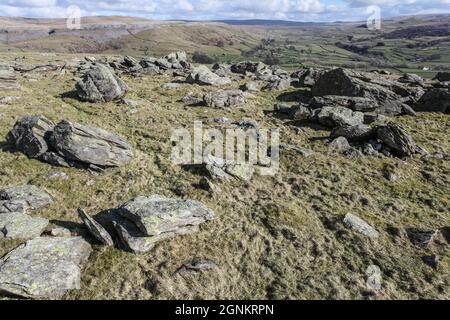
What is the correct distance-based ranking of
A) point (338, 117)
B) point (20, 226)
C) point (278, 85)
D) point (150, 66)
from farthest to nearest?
Answer: point (150, 66) → point (278, 85) → point (338, 117) → point (20, 226)

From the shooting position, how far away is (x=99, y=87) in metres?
37.1

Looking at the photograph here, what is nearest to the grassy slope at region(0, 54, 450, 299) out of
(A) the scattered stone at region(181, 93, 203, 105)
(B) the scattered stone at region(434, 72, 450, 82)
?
(A) the scattered stone at region(181, 93, 203, 105)

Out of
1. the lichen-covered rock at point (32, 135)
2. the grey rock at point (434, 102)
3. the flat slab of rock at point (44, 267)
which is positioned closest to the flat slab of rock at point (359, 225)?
the flat slab of rock at point (44, 267)

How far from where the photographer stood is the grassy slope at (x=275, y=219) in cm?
1586

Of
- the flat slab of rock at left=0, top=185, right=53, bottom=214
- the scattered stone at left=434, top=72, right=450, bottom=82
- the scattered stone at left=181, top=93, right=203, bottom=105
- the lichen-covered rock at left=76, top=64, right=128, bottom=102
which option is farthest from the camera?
the scattered stone at left=434, top=72, right=450, bottom=82

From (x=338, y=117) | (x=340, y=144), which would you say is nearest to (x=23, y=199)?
(x=340, y=144)

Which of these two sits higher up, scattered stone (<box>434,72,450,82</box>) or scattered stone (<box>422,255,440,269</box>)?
scattered stone (<box>434,72,450,82</box>)

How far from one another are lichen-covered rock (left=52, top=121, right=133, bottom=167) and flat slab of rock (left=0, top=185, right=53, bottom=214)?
3.47m

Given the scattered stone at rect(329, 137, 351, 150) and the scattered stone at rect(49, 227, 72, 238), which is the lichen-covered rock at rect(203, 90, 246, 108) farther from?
the scattered stone at rect(49, 227, 72, 238)

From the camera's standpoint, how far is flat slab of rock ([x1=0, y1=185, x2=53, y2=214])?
64.0 feet

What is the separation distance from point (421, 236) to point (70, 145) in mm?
19813

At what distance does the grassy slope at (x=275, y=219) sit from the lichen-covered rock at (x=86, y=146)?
0.86 metres

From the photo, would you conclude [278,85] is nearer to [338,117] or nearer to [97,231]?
[338,117]

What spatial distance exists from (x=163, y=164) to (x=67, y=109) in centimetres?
1460
